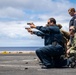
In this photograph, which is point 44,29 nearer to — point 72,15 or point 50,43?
point 50,43

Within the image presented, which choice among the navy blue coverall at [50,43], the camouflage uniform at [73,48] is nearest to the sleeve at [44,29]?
the navy blue coverall at [50,43]

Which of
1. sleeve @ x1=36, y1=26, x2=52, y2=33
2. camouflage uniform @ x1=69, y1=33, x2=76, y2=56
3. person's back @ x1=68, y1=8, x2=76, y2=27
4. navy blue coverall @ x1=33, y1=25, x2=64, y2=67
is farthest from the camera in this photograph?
person's back @ x1=68, y1=8, x2=76, y2=27

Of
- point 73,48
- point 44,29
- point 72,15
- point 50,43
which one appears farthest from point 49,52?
point 72,15

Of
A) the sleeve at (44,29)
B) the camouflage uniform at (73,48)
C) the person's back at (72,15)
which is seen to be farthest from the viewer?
the person's back at (72,15)

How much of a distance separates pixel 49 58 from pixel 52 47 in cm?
53

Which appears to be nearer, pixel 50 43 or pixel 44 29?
pixel 44 29

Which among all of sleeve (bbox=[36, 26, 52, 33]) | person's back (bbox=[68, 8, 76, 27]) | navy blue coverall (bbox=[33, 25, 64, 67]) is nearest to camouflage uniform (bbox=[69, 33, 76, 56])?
navy blue coverall (bbox=[33, 25, 64, 67])

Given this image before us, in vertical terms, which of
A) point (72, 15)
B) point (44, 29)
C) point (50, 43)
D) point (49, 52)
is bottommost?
point (49, 52)

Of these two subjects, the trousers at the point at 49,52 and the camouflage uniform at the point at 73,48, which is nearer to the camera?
the trousers at the point at 49,52

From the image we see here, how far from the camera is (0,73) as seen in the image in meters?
11.9

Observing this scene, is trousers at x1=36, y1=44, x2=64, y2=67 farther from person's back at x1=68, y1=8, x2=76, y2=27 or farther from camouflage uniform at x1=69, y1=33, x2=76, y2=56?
person's back at x1=68, y1=8, x2=76, y2=27

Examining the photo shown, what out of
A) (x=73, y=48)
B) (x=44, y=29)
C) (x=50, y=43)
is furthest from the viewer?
(x=73, y=48)

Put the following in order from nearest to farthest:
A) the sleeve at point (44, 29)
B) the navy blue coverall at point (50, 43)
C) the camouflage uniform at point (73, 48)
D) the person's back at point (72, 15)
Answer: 1. the sleeve at point (44, 29)
2. the navy blue coverall at point (50, 43)
3. the camouflage uniform at point (73, 48)
4. the person's back at point (72, 15)

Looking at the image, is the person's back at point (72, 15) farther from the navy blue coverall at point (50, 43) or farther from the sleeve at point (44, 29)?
the sleeve at point (44, 29)
